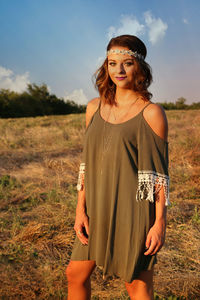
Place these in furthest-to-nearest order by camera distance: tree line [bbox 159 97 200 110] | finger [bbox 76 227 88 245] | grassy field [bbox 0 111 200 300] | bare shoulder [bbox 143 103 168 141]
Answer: tree line [bbox 159 97 200 110]
grassy field [bbox 0 111 200 300]
finger [bbox 76 227 88 245]
bare shoulder [bbox 143 103 168 141]

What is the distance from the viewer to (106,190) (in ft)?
4.68

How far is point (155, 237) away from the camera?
4.39ft

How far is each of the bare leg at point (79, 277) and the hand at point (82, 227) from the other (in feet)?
0.39

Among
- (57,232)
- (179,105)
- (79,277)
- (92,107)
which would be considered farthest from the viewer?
(179,105)

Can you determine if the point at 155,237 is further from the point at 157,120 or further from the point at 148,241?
the point at 157,120

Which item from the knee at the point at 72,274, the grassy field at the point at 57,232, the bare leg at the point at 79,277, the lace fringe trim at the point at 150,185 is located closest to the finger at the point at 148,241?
the lace fringe trim at the point at 150,185

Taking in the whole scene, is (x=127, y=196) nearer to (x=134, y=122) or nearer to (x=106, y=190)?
(x=106, y=190)

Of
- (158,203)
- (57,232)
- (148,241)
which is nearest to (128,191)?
(158,203)

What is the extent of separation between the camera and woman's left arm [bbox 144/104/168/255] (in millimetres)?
Result: 1328

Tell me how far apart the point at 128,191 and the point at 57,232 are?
2.22 meters

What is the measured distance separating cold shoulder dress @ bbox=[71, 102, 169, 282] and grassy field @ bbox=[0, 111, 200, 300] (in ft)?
3.45

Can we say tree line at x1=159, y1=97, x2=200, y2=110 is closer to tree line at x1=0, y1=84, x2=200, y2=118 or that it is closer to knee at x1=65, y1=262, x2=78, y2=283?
tree line at x1=0, y1=84, x2=200, y2=118

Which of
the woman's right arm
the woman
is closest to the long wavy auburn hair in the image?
the woman

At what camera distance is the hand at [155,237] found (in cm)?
134
